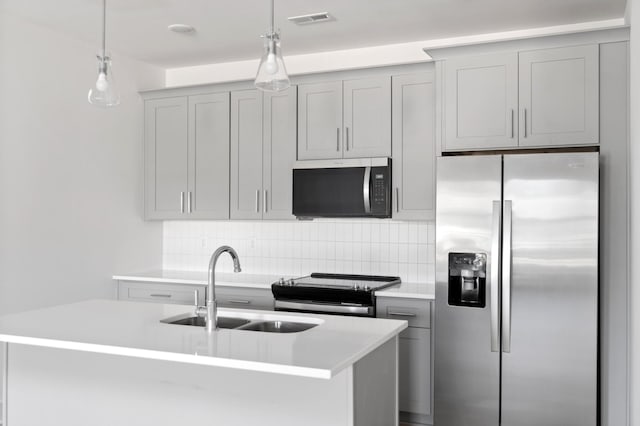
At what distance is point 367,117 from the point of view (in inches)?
166

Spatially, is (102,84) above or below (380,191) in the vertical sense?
above

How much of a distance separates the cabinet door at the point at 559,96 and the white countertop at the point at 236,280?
1184 mm

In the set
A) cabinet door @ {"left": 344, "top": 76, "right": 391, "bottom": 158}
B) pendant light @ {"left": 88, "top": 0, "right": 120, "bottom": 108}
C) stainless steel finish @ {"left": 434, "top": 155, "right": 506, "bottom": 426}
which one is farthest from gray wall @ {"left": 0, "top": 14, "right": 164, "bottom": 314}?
stainless steel finish @ {"left": 434, "top": 155, "right": 506, "bottom": 426}

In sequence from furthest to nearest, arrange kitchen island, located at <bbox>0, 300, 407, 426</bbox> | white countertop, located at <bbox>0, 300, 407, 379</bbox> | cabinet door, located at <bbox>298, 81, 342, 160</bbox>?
cabinet door, located at <bbox>298, 81, 342, 160</bbox>, kitchen island, located at <bbox>0, 300, 407, 426</bbox>, white countertop, located at <bbox>0, 300, 407, 379</bbox>

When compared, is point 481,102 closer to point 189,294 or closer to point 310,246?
point 310,246

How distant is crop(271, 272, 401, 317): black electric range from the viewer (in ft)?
Answer: 12.8

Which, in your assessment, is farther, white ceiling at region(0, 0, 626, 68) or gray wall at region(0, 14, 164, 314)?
gray wall at region(0, 14, 164, 314)

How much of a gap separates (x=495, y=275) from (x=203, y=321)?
5.51 ft

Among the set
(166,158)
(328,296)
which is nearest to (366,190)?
(328,296)

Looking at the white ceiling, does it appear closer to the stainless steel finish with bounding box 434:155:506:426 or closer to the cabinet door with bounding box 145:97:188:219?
the cabinet door with bounding box 145:97:188:219

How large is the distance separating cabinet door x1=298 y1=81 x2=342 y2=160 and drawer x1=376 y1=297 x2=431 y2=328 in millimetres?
1125

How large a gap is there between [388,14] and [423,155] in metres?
0.96

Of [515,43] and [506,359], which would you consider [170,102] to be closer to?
[515,43]

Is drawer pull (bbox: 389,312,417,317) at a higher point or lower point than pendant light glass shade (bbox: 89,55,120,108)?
lower
